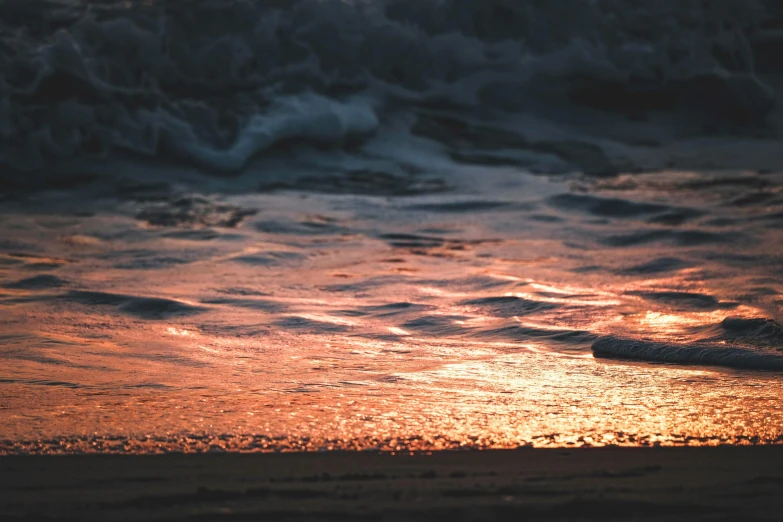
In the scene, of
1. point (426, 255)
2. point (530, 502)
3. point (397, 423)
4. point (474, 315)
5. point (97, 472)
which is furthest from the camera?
point (426, 255)

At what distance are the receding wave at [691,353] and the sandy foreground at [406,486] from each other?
0.90 meters

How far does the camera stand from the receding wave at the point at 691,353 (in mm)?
2775

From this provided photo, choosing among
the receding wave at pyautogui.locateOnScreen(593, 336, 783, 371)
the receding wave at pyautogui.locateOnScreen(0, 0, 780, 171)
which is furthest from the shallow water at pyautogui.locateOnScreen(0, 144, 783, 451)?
the receding wave at pyautogui.locateOnScreen(0, 0, 780, 171)

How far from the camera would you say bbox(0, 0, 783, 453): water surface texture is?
2.30 m

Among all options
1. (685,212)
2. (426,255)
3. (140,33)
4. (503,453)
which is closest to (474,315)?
(426,255)

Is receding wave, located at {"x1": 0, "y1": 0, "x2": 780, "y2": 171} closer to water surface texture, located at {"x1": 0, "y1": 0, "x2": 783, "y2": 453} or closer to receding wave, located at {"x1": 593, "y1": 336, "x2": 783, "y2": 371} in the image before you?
water surface texture, located at {"x1": 0, "y1": 0, "x2": 783, "y2": 453}

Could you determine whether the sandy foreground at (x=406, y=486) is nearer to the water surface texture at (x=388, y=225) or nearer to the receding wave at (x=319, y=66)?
the water surface texture at (x=388, y=225)

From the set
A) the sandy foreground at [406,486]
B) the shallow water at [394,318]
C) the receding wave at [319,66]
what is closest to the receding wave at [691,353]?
the shallow water at [394,318]

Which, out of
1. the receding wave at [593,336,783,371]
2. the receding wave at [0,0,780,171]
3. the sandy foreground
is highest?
the receding wave at [0,0,780,171]

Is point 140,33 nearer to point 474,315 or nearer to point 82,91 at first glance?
point 82,91

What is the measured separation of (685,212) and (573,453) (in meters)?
4.06

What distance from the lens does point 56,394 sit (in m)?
2.37

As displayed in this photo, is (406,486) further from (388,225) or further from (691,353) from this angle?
(388,225)

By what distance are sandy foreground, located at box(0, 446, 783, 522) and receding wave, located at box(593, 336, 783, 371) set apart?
0.90m
